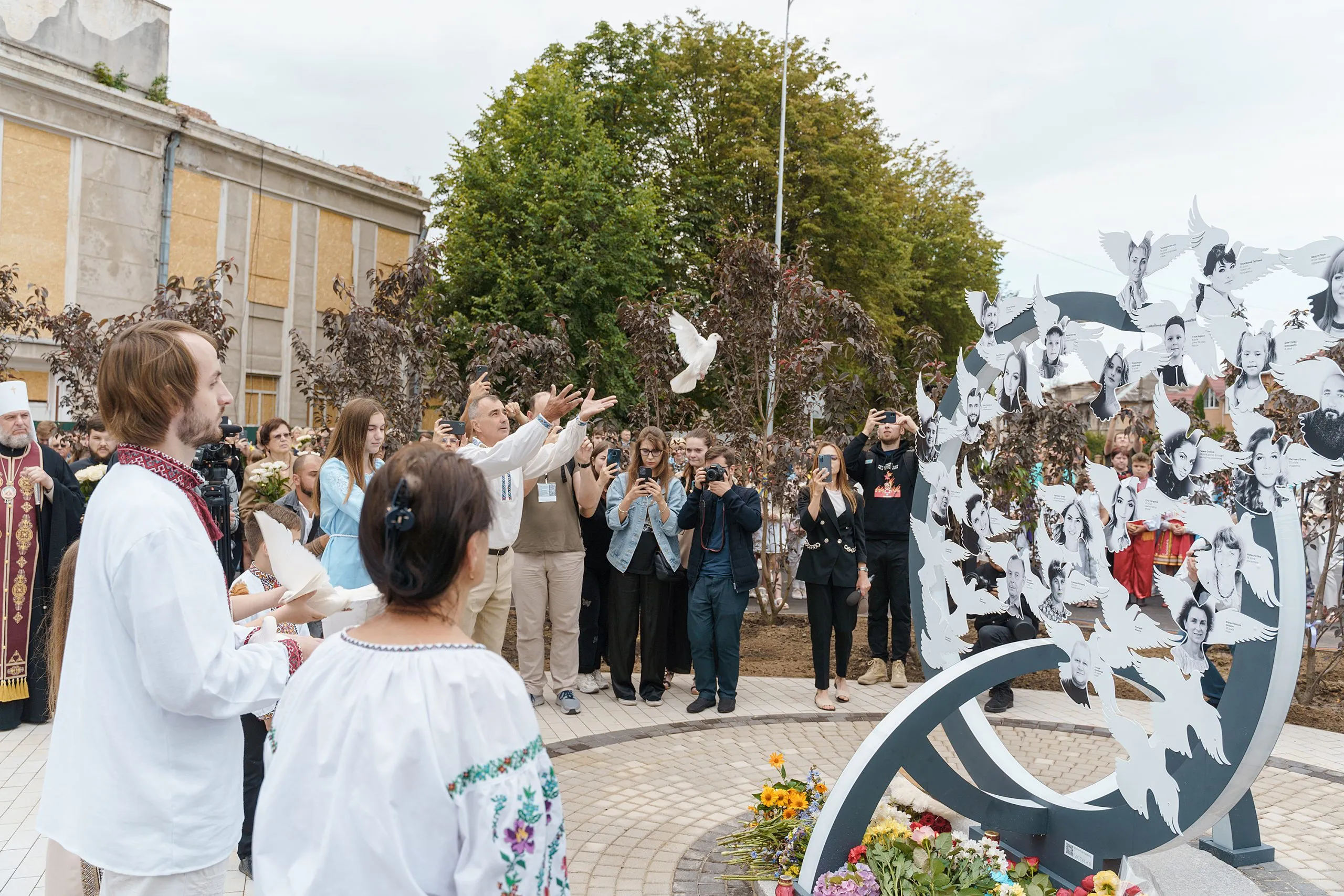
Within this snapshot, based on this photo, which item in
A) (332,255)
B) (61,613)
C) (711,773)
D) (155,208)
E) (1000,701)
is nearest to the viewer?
(61,613)

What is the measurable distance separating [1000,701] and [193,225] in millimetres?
18802

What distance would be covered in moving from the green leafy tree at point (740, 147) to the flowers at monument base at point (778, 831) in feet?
58.7

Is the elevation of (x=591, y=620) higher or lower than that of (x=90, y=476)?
lower

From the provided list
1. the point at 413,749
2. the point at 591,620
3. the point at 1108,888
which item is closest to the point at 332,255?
the point at 591,620

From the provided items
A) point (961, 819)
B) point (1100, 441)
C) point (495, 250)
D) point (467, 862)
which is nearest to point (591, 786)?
point (961, 819)

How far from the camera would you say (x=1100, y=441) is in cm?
1511

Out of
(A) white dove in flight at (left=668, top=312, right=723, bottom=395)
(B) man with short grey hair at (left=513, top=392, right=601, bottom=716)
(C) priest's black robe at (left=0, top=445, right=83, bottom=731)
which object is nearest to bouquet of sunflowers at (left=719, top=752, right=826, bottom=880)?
(A) white dove in flight at (left=668, top=312, right=723, bottom=395)

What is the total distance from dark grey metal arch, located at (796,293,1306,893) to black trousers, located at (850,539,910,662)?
3317 millimetres

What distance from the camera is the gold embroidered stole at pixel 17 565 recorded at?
6.41m

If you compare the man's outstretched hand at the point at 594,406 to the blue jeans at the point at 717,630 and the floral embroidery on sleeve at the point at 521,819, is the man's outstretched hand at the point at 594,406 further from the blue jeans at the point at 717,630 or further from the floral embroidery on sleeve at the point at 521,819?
the floral embroidery on sleeve at the point at 521,819

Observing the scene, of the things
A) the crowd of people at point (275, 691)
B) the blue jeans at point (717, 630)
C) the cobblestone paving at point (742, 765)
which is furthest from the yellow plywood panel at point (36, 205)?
the crowd of people at point (275, 691)

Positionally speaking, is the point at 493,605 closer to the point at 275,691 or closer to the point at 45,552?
the point at 45,552

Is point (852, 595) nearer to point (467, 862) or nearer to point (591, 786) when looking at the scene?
point (591, 786)

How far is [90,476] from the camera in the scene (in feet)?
22.7
